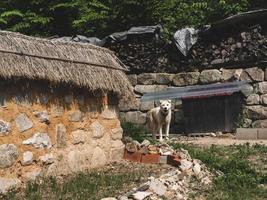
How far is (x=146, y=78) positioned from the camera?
1513 cm

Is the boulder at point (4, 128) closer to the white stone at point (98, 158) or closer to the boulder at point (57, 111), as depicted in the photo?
the boulder at point (57, 111)

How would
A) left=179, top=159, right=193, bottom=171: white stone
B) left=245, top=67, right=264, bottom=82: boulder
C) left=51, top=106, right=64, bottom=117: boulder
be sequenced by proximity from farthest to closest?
left=245, top=67, right=264, bottom=82: boulder < left=179, top=159, right=193, bottom=171: white stone < left=51, top=106, right=64, bottom=117: boulder

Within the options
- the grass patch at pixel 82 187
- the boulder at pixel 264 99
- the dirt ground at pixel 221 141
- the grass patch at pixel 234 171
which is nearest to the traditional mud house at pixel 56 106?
the grass patch at pixel 82 187

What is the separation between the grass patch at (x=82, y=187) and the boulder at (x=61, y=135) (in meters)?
0.52

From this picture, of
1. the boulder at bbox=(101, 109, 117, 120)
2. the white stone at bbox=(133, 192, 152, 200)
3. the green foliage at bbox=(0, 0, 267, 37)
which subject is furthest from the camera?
the green foliage at bbox=(0, 0, 267, 37)

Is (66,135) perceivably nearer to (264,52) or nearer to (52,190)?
(52,190)

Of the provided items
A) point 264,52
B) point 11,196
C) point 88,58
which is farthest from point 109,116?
point 264,52

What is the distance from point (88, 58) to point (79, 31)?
10.4 metres

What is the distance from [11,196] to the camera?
6.61 meters

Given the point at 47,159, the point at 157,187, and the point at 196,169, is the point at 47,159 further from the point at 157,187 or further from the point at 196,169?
the point at 196,169

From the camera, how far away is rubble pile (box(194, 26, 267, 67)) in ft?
45.5

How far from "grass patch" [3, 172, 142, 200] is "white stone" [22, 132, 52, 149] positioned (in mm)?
486

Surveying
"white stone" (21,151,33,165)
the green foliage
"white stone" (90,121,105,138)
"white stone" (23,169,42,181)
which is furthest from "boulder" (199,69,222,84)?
"white stone" (21,151,33,165)

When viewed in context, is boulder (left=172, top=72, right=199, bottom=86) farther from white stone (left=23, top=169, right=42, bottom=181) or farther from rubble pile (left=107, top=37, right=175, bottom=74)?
white stone (left=23, top=169, right=42, bottom=181)
